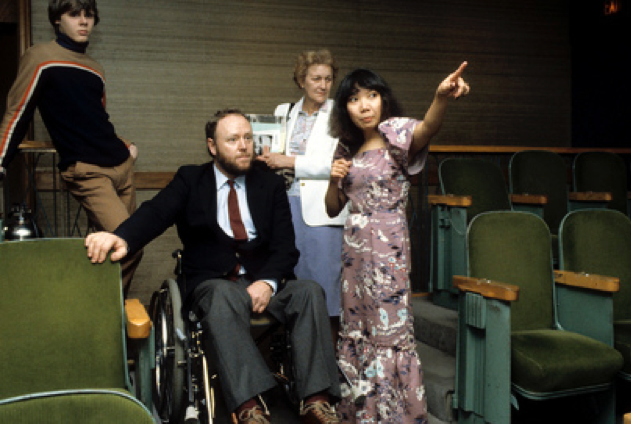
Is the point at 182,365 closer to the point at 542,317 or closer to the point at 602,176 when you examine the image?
the point at 542,317

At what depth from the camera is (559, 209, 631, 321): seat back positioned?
2939 mm

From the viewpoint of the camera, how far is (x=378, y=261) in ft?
7.80

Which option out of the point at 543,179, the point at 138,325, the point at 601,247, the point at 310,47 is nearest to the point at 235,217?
the point at 138,325

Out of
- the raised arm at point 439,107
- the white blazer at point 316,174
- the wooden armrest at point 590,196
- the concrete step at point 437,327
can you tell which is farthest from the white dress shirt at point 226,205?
the wooden armrest at point 590,196

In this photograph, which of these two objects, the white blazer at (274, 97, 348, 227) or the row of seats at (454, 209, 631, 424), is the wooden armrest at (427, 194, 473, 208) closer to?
the row of seats at (454, 209, 631, 424)

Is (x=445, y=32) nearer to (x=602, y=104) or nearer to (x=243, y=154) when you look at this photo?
(x=602, y=104)

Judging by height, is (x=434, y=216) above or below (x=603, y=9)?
below

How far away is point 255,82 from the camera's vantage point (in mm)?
4805

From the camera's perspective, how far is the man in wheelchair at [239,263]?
212 cm

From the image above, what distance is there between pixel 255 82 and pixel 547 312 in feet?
9.52

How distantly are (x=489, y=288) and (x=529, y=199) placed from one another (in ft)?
5.20

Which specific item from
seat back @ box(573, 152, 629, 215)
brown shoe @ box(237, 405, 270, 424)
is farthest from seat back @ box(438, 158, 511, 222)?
brown shoe @ box(237, 405, 270, 424)

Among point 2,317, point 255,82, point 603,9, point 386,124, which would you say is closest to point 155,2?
point 255,82

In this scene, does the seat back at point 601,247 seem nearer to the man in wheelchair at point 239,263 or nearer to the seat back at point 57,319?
the man in wheelchair at point 239,263
